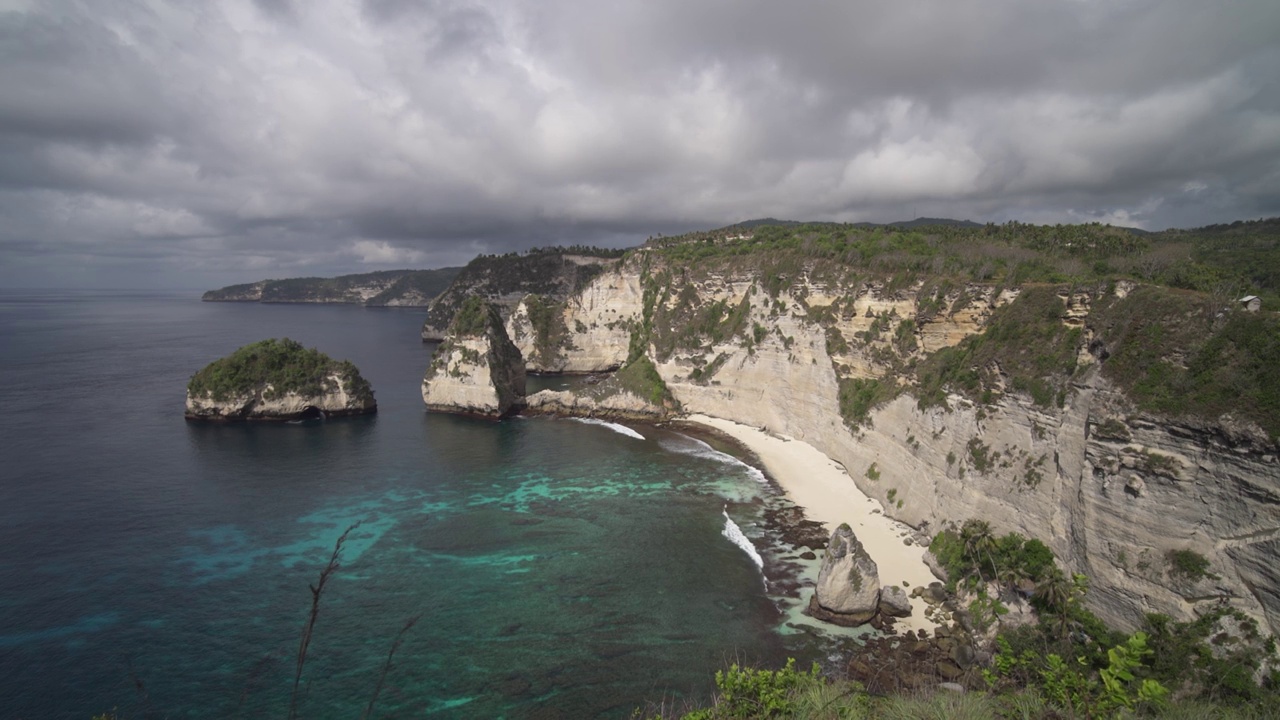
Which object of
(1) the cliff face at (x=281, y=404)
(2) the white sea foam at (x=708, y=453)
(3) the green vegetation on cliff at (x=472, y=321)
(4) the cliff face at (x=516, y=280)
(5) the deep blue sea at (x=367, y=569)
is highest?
(4) the cliff face at (x=516, y=280)

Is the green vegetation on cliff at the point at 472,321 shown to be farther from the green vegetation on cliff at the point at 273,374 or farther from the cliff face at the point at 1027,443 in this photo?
the cliff face at the point at 1027,443

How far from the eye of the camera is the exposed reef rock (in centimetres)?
6469

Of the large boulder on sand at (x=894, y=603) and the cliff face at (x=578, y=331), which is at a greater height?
the cliff face at (x=578, y=331)

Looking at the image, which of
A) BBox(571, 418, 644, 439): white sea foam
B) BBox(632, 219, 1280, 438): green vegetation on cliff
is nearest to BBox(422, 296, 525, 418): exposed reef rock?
BBox(571, 418, 644, 439): white sea foam

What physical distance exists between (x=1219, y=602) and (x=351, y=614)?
33000mm

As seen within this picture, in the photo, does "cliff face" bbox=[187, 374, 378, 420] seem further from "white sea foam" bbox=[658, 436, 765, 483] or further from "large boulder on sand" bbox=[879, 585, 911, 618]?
"large boulder on sand" bbox=[879, 585, 911, 618]

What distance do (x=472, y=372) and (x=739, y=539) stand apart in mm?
40657

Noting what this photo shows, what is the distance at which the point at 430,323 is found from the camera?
13750 centimetres

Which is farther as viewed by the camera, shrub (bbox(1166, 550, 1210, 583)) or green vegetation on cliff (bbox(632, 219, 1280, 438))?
green vegetation on cliff (bbox(632, 219, 1280, 438))

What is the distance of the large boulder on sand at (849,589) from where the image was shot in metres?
25.9

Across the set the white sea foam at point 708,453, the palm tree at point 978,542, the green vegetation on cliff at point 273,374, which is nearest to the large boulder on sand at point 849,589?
the palm tree at point 978,542

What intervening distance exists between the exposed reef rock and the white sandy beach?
83.7 ft

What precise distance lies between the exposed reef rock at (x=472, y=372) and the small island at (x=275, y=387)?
26.1 ft

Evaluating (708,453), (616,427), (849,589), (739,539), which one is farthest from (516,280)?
(849,589)
